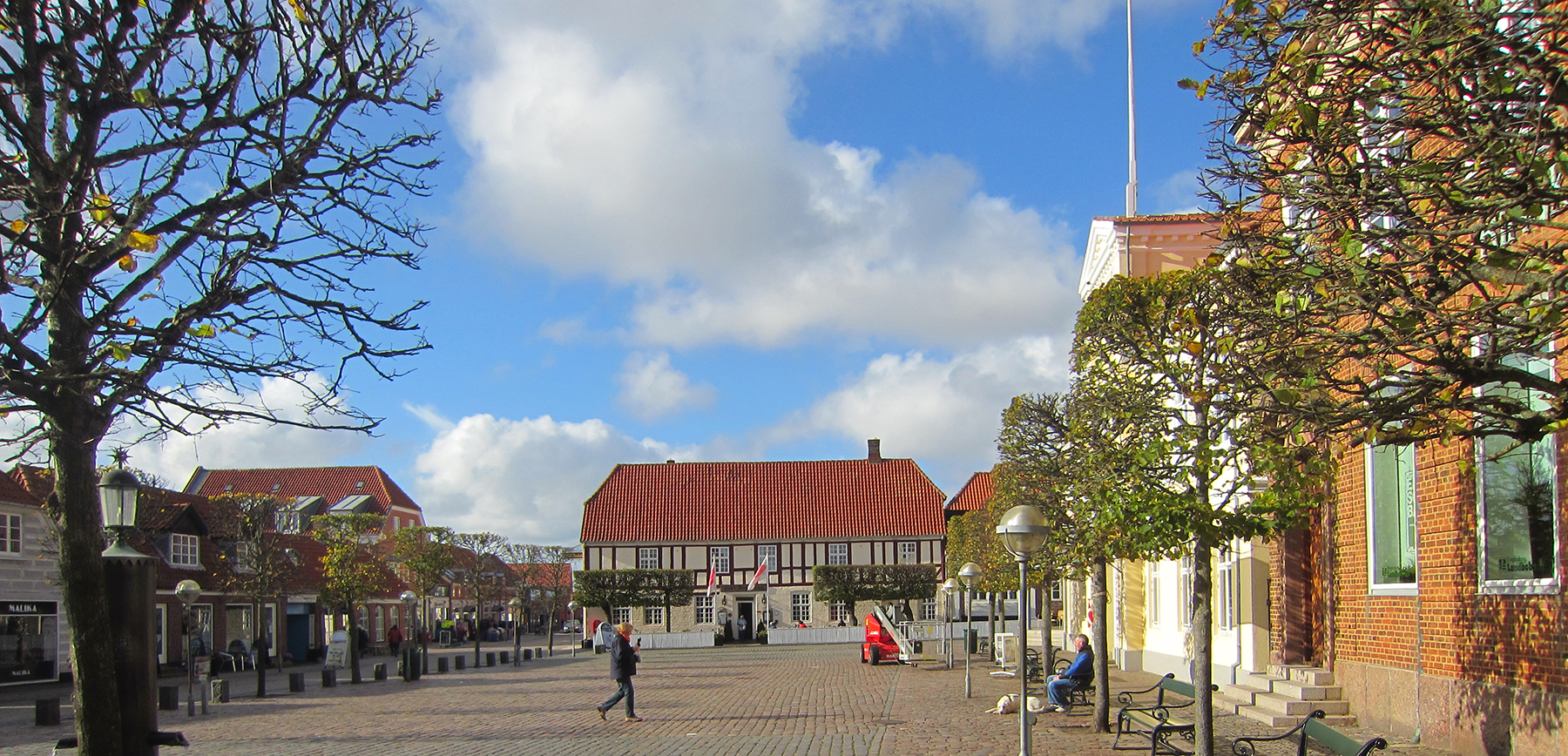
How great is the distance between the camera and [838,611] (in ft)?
202

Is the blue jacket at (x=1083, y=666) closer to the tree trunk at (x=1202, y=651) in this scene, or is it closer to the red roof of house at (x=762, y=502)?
the tree trunk at (x=1202, y=651)

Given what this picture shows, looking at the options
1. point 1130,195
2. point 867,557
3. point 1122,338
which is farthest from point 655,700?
point 867,557

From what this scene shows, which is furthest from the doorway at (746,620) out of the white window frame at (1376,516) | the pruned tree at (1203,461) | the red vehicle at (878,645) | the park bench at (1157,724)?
the pruned tree at (1203,461)

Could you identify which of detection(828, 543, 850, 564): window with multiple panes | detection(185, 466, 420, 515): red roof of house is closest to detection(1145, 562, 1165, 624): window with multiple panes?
detection(828, 543, 850, 564): window with multiple panes

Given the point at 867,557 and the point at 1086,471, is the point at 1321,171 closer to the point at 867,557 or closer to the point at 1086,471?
the point at 1086,471

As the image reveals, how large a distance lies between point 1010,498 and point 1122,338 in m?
8.87

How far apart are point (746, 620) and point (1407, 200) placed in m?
59.0

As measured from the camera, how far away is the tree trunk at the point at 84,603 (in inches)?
321

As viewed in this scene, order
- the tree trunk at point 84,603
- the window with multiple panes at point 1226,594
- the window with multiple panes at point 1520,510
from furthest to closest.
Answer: the window with multiple panes at point 1226,594
the window with multiple panes at point 1520,510
the tree trunk at point 84,603

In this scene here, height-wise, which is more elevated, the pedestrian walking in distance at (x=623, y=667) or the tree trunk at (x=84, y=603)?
the tree trunk at (x=84, y=603)

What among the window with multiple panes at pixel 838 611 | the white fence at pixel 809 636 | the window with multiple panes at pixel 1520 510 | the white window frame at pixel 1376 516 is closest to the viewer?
the window with multiple panes at pixel 1520 510

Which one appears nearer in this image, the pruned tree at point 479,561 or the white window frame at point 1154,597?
the white window frame at point 1154,597

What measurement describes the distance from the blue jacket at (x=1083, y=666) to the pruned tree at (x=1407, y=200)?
10.4 m

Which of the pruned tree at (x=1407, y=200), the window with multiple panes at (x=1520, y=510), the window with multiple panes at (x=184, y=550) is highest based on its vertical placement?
the pruned tree at (x=1407, y=200)
